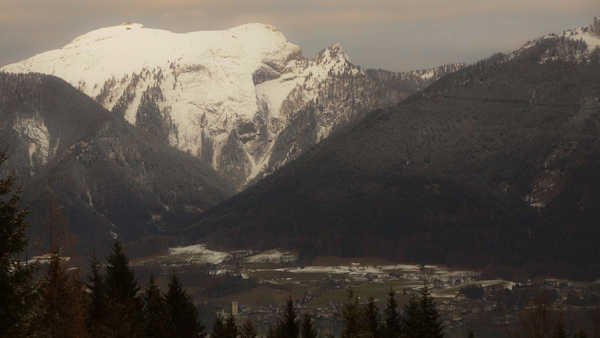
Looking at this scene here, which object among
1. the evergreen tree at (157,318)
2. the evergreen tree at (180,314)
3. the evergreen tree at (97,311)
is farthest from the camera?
the evergreen tree at (180,314)

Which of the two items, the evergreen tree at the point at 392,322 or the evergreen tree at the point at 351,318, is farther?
the evergreen tree at the point at 392,322

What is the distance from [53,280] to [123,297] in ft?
113

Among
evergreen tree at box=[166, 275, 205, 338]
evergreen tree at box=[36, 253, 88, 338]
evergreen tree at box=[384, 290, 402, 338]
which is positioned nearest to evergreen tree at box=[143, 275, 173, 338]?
evergreen tree at box=[166, 275, 205, 338]

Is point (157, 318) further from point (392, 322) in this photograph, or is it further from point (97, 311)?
point (392, 322)

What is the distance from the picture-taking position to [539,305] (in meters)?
114

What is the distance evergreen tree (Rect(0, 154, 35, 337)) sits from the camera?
58000 mm

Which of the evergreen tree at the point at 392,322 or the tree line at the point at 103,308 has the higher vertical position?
the tree line at the point at 103,308

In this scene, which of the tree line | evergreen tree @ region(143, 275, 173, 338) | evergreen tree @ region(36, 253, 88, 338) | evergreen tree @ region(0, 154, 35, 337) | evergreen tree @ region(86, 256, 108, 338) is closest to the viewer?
evergreen tree @ region(0, 154, 35, 337)

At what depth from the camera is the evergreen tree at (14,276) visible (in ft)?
190

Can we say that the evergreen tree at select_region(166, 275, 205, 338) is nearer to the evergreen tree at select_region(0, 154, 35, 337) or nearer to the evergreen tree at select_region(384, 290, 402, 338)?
the evergreen tree at select_region(384, 290, 402, 338)

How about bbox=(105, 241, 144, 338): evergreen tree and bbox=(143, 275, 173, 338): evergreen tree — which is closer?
bbox=(105, 241, 144, 338): evergreen tree

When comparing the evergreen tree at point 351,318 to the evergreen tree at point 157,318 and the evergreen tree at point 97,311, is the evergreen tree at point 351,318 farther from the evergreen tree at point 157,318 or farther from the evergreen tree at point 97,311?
the evergreen tree at point 97,311

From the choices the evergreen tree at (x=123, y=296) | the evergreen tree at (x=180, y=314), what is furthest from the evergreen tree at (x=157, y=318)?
the evergreen tree at (x=123, y=296)

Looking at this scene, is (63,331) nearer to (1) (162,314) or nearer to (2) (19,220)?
(2) (19,220)
